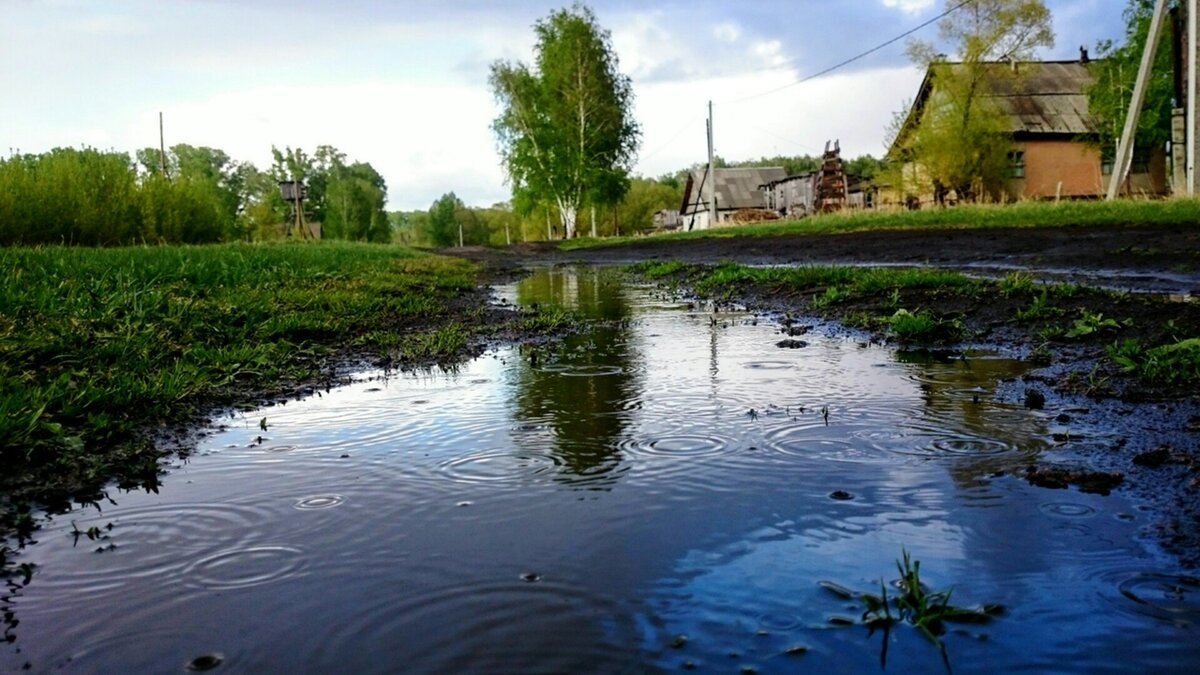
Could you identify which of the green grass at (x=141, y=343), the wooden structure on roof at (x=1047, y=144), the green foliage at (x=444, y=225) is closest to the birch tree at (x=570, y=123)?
the wooden structure on roof at (x=1047, y=144)

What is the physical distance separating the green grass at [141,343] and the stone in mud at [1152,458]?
3.35 m

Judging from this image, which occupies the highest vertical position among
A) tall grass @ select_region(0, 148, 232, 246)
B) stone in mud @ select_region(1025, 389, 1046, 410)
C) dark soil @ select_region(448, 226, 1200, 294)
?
tall grass @ select_region(0, 148, 232, 246)

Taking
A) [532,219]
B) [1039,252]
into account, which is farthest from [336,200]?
[1039,252]

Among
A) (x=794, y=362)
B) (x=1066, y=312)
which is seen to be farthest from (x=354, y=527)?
(x=1066, y=312)

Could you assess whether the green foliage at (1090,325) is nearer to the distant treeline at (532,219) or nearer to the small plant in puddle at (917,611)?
the small plant in puddle at (917,611)

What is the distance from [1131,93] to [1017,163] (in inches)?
232

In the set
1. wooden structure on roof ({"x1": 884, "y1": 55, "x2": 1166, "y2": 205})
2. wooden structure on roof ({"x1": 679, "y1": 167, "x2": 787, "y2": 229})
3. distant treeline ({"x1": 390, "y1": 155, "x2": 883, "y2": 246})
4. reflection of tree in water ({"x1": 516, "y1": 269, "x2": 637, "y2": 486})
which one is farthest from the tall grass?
distant treeline ({"x1": 390, "y1": 155, "x2": 883, "y2": 246})

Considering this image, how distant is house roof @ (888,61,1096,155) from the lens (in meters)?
36.4

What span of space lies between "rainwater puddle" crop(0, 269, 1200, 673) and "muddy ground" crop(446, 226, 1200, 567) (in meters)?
0.13

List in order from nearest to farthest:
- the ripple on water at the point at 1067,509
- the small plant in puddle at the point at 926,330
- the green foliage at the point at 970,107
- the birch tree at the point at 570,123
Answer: the ripple on water at the point at 1067,509 < the small plant in puddle at the point at 926,330 < the green foliage at the point at 970,107 < the birch tree at the point at 570,123

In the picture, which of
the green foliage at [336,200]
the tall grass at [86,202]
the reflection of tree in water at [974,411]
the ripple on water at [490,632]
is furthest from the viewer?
the green foliage at [336,200]

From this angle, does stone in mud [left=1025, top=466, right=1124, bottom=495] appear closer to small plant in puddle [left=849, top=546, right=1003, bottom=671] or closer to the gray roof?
small plant in puddle [left=849, top=546, right=1003, bottom=671]

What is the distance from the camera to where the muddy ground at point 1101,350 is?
247cm

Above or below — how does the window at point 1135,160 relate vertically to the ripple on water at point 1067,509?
above
